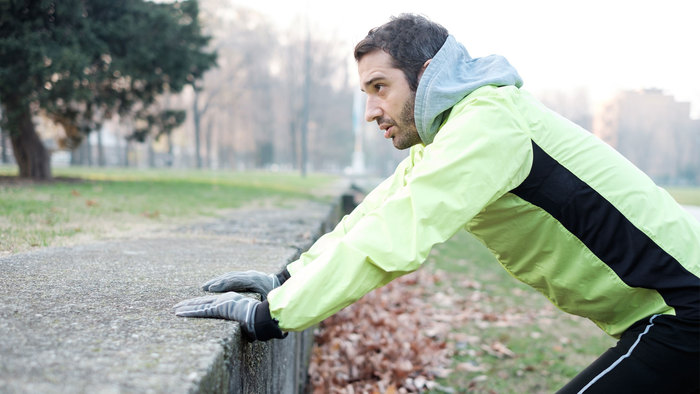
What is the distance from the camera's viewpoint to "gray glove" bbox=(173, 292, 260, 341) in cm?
165

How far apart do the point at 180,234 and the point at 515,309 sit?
3912mm

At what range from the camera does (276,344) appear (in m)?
2.37

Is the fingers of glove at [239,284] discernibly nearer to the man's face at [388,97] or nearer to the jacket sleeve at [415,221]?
the jacket sleeve at [415,221]

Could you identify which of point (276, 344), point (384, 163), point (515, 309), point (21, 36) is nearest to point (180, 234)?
point (276, 344)

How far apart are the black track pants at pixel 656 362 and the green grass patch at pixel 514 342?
2444 millimetres

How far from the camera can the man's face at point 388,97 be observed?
193 centimetres

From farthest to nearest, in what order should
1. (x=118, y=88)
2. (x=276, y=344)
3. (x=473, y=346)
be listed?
(x=118, y=88), (x=473, y=346), (x=276, y=344)

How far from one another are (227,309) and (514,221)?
3.19 feet

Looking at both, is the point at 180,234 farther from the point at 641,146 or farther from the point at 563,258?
the point at 641,146

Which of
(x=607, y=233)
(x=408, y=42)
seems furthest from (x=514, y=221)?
(x=408, y=42)

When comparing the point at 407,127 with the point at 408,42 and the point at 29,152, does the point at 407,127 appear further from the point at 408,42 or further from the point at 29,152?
the point at 29,152

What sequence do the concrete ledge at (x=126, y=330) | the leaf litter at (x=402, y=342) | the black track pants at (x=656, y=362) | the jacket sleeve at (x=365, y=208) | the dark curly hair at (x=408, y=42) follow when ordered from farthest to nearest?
the leaf litter at (x=402, y=342) → the jacket sleeve at (x=365, y=208) → the dark curly hair at (x=408, y=42) → the black track pants at (x=656, y=362) → the concrete ledge at (x=126, y=330)

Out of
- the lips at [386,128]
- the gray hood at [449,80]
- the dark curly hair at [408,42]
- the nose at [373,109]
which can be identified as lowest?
the lips at [386,128]

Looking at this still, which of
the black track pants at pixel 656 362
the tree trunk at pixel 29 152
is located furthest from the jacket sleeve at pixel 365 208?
the tree trunk at pixel 29 152
